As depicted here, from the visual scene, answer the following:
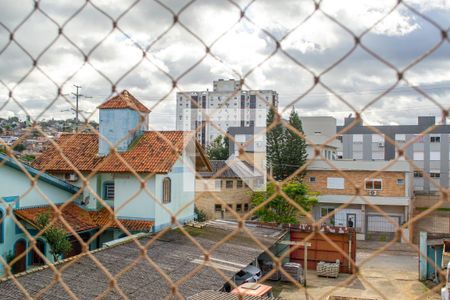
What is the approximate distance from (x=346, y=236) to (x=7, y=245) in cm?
682

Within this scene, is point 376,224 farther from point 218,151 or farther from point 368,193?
point 218,151

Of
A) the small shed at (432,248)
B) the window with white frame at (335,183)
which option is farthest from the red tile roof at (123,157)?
the window with white frame at (335,183)

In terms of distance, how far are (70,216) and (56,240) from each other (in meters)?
1.58

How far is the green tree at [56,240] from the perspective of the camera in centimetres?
682

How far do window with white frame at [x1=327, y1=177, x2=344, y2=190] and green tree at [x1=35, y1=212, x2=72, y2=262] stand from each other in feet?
30.2

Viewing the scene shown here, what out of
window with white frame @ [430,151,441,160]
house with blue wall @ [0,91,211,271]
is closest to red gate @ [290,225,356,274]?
house with blue wall @ [0,91,211,271]

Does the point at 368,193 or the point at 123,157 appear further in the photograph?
the point at 368,193

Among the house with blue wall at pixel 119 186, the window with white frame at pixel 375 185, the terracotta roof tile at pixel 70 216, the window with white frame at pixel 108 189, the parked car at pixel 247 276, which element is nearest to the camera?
the terracotta roof tile at pixel 70 216

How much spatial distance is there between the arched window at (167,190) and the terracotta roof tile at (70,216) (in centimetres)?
142

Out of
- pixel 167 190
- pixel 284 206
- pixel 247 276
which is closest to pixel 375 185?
pixel 284 206

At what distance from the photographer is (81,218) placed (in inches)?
335

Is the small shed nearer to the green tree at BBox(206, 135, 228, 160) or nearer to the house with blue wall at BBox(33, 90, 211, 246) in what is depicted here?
the house with blue wall at BBox(33, 90, 211, 246)

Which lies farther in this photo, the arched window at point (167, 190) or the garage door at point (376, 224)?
the garage door at point (376, 224)

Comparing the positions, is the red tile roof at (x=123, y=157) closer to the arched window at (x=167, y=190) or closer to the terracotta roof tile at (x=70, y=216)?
the arched window at (x=167, y=190)
